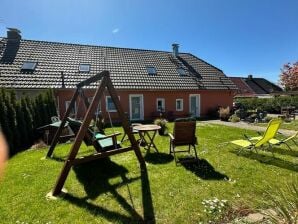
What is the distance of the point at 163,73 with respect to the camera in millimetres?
20391

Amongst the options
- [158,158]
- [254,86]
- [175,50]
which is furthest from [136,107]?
[254,86]

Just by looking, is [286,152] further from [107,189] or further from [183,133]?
[107,189]

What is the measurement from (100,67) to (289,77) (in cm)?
3704

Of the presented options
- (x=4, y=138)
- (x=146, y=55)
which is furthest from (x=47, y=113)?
(x=146, y=55)

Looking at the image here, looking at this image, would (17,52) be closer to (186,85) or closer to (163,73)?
(163,73)

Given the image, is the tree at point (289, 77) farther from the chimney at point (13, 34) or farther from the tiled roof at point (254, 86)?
the chimney at point (13, 34)

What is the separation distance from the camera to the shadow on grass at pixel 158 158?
695 centimetres

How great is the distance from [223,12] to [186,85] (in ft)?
21.7

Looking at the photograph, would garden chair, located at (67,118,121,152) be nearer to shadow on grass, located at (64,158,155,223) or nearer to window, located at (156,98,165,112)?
shadow on grass, located at (64,158,155,223)

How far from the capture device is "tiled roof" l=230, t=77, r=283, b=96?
42.3m

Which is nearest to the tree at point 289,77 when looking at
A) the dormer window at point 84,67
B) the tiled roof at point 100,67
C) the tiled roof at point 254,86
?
the tiled roof at point 254,86

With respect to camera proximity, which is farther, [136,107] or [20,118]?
[136,107]

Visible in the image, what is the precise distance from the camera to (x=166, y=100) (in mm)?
19422

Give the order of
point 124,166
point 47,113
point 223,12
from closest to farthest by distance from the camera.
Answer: point 124,166 < point 47,113 < point 223,12
